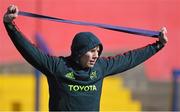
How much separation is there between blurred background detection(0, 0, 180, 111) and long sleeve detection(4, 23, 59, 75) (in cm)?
481

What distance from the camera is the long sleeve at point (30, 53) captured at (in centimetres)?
372

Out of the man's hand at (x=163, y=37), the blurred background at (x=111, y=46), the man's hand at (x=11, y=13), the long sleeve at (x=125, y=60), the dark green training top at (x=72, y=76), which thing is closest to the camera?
the man's hand at (x=11, y=13)

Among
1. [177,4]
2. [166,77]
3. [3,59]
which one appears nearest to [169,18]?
[177,4]

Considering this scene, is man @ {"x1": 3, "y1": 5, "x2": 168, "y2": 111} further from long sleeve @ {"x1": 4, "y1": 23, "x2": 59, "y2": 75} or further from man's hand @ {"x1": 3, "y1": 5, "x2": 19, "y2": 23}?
man's hand @ {"x1": 3, "y1": 5, "x2": 19, "y2": 23}

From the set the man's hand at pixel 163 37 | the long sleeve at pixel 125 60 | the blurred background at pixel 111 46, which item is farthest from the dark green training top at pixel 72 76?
the blurred background at pixel 111 46

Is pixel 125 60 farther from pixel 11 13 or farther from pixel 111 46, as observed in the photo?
pixel 111 46

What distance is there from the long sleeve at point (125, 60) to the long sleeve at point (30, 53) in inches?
13.6

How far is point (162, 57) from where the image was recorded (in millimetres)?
10492

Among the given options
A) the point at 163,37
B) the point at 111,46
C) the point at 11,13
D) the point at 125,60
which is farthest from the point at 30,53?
the point at 111,46

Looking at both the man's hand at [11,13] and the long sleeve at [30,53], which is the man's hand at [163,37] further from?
the man's hand at [11,13]

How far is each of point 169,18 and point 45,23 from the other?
82.3 inches

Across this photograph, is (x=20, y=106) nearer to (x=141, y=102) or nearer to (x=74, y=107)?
(x=141, y=102)

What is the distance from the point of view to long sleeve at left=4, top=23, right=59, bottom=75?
12.2 feet

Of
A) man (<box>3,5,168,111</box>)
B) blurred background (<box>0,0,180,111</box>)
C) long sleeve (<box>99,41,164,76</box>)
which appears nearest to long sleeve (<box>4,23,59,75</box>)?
man (<box>3,5,168,111</box>)
